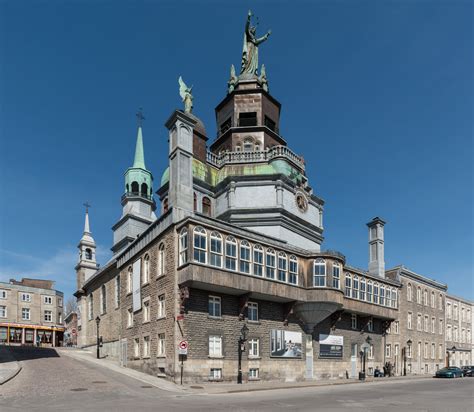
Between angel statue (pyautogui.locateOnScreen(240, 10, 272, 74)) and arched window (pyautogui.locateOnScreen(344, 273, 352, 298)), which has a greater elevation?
angel statue (pyautogui.locateOnScreen(240, 10, 272, 74))

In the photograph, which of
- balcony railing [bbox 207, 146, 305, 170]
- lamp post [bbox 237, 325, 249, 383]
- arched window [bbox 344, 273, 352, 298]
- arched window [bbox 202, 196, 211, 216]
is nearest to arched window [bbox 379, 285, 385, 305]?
arched window [bbox 344, 273, 352, 298]

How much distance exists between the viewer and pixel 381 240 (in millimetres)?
44281

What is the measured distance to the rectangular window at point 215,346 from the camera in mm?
25516

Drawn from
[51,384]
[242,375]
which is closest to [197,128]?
[242,375]

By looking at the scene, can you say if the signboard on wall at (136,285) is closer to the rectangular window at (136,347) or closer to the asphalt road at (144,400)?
the rectangular window at (136,347)

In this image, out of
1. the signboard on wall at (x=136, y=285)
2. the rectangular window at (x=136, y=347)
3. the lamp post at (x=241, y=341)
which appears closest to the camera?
the lamp post at (x=241, y=341)

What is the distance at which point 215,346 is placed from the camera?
25.8 m

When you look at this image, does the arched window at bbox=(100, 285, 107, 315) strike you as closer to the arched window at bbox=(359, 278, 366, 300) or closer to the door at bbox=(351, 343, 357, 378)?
the door at bbox=(351, 343, 357, 378)

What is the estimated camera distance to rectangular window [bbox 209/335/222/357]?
1005 inches

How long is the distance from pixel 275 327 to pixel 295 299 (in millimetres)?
2397

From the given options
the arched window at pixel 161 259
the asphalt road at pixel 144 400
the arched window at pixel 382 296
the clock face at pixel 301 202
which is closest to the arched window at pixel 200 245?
the arched window at pixel 161 259

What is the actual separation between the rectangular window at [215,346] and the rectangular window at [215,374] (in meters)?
0.84

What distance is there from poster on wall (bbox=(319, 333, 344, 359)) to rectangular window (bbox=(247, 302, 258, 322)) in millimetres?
7589

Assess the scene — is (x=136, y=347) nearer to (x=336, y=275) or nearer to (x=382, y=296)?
(x=336, y=275)
